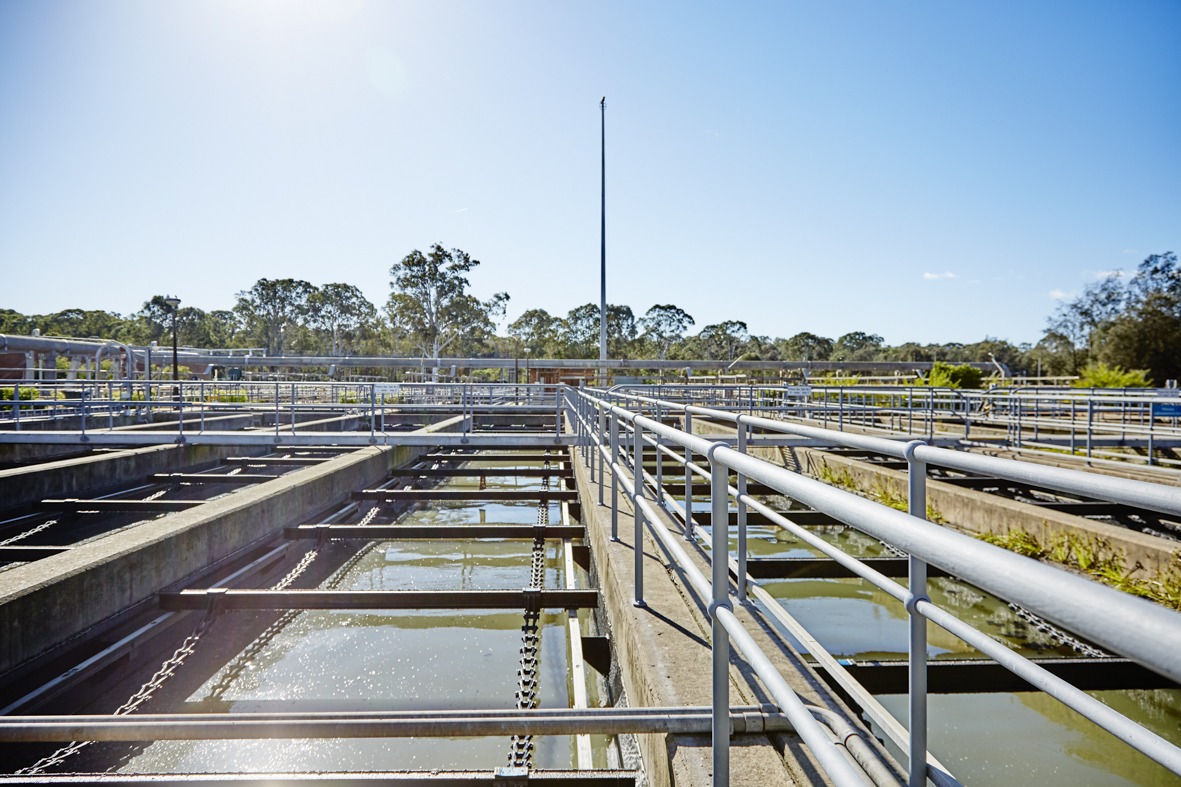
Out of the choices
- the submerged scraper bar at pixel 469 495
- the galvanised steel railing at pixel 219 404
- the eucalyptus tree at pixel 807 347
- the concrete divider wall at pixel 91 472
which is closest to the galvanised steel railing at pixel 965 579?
the submerged scraper bar at pixel 469 495

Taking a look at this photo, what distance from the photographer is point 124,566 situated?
17.0ft

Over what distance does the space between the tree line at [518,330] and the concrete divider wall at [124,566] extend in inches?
1777

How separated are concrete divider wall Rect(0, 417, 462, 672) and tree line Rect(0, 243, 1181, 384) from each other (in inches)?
1777

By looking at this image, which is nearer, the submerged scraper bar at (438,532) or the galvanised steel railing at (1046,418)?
the submerged scraper bar at (438,532)

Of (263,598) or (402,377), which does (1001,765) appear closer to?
(263,598)

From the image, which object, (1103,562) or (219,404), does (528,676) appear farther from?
(219,404)

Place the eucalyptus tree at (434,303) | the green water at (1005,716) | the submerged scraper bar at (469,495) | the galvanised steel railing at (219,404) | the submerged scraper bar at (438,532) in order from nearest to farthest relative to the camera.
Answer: the green water at (1005,716) < the submerged scraper bar at (438,532) < the submerged scraper bar at (469,495) < the galvanised steel railing at (219,404) < the eucalyptus tree at (434,303)

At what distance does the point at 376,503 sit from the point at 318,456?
3.96 metres

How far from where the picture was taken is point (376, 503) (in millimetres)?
10820

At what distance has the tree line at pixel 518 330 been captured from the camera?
1617 inches

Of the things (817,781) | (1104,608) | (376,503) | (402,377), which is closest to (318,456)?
(376,503)

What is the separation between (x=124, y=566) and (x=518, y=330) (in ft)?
265

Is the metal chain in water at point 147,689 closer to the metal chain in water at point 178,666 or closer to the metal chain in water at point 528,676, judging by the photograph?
the metal chain in water at point 178,666

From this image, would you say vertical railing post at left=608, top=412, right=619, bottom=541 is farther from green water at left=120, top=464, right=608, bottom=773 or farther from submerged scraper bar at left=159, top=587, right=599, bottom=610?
green water at left=120, top=464, right=608, bottom=773
